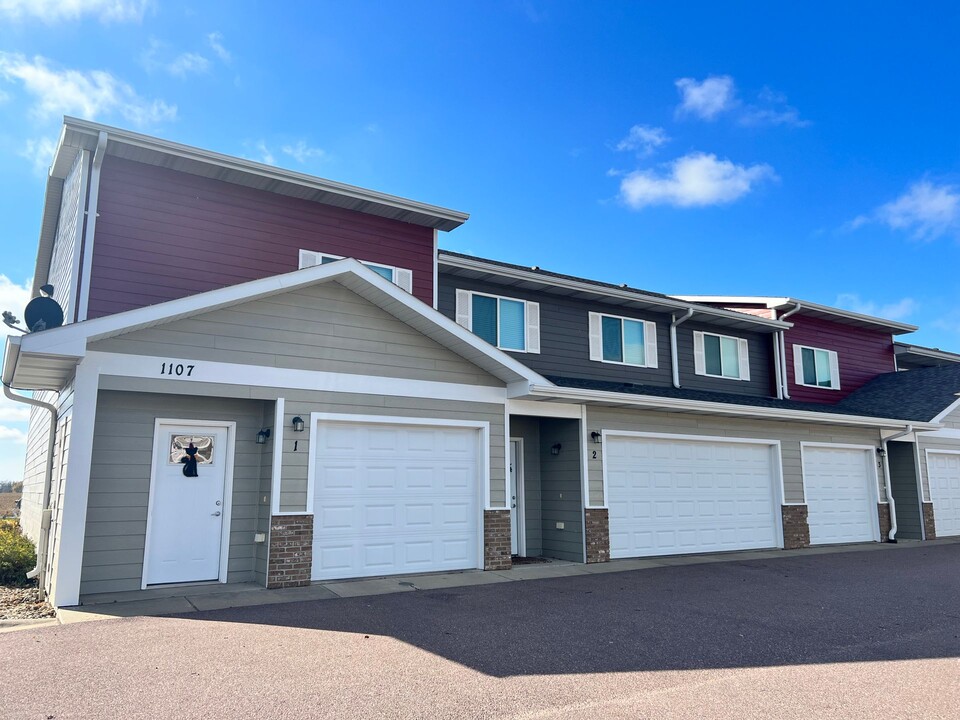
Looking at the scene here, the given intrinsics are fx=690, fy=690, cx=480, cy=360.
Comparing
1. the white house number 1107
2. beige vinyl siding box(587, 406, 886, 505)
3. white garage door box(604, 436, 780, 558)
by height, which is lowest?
white garage door box(604, 436, 780, 558)

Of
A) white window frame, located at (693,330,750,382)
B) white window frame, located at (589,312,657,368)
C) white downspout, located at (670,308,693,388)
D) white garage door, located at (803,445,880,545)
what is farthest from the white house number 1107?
white garage door, located at (803,445,880,545)

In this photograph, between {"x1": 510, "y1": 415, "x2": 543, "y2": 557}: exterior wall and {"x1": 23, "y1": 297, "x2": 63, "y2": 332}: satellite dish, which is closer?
{"x1": 23, "y1": 297, "x2": 63, "y2": 332}: satellite dish

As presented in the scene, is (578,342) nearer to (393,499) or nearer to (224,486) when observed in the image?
(393,499)

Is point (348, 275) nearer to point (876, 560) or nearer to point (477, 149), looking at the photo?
point (477, 149)

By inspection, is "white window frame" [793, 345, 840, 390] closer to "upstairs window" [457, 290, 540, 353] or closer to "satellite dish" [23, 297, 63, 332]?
"upstairs window" [457, 290, 540, 353]

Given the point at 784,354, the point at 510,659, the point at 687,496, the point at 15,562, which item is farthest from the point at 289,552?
the point at 784,354

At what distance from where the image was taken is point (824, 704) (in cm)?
477

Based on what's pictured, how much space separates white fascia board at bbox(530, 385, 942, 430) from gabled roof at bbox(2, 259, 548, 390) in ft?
2.67

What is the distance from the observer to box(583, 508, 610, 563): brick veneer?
11.6 metres

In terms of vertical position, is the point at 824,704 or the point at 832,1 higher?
the point at 832,1

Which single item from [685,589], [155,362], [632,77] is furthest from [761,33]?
[155,362]

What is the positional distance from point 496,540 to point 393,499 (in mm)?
1769

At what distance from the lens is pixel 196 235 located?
1059cm

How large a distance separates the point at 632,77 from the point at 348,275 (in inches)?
395
